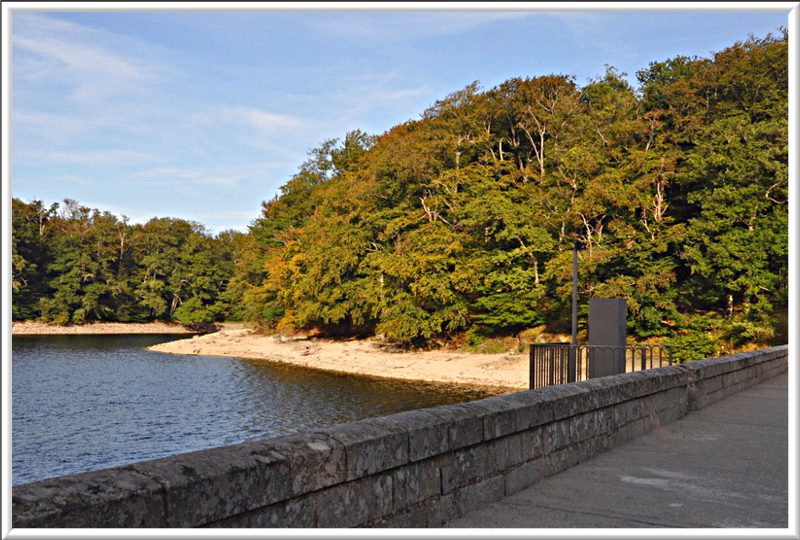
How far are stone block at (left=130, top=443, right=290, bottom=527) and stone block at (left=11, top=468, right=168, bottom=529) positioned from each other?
0.07 meters

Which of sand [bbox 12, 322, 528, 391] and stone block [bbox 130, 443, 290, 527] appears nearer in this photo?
stone block [bbox 130, 443, 290, 527]

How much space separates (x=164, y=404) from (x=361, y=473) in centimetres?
2955

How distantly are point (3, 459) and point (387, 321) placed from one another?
4091 centimetres

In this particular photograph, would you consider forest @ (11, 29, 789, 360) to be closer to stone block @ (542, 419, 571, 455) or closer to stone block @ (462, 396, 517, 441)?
stone block @ (542, 419, 571, 455)

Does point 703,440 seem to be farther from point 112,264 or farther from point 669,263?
point 112,264

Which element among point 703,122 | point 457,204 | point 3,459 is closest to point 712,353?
point 703,122

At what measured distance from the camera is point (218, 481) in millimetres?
3113

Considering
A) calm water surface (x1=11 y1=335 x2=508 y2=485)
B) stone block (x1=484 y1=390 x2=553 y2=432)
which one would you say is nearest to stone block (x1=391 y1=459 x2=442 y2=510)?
stone block (x1=484 y1=390 x2=553 y2=432)

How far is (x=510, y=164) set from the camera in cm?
4516

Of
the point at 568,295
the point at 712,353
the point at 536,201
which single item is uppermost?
the point at 536,201

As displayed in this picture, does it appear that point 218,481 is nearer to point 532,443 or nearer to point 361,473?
point 361,473

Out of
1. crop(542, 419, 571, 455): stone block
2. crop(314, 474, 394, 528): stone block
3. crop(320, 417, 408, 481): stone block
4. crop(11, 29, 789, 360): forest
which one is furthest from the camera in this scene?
crop(11, 29, 789, 360): forest

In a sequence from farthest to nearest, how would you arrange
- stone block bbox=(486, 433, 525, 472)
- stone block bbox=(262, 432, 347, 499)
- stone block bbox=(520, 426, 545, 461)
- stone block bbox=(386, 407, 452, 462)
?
stone block bbox=(520, 426, 545, 461)
stone block bbox=(486, 433, 525, 472)
stone block bbox=(386, 407, 452, 462)
stone block bbox=(262, 432, 347, 499)

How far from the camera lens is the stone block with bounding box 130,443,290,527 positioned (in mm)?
2975
